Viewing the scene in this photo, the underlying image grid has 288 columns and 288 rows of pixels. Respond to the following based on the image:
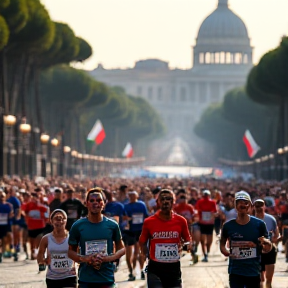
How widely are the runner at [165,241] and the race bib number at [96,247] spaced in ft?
3.24

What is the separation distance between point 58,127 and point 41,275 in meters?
79.0

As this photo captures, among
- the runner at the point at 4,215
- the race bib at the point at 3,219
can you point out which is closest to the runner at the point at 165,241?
the runner at the point at 4,215

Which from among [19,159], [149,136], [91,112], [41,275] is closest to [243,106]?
[91,112]

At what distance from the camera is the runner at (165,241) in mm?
15180

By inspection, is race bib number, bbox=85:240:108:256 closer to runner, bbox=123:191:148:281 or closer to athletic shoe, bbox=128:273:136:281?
runner, bbox=123:191:148:281

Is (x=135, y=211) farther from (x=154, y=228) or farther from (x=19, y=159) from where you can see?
Result: (x=19, y=159)

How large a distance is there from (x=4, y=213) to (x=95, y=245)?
13803 millimetres

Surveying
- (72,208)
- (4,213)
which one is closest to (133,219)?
(72,208)

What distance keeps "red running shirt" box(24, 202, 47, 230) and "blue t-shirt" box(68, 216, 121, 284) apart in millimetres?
13682

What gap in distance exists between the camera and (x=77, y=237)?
14484 mm

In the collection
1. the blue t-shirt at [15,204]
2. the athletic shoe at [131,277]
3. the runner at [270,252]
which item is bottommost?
the athletic shoe at [131,277]

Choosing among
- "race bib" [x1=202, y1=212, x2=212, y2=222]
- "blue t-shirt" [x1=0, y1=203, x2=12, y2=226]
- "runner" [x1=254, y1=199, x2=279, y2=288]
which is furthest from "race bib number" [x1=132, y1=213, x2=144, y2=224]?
"race bib" [x1=202, y1=212, x2=212, y2=222]

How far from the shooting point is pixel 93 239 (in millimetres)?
14336

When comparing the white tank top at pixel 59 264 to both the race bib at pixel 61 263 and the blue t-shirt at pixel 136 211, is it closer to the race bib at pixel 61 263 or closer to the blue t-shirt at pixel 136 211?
the race bib at pixel 61 263
